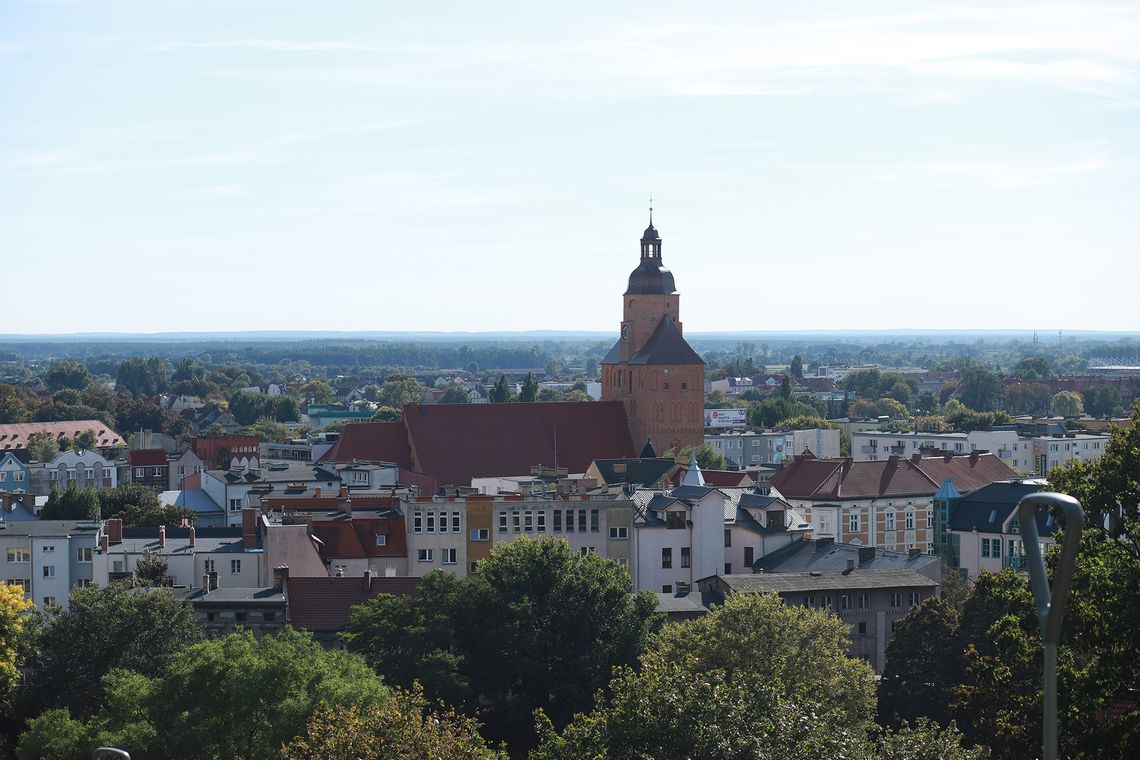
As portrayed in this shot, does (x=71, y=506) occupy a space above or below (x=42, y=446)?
above

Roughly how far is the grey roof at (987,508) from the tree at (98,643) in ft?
131

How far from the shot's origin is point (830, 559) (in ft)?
228

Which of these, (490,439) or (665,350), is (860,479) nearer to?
(665,350)

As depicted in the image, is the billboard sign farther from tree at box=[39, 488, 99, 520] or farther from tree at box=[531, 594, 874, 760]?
tree at box=[531, 594, 874, 760]

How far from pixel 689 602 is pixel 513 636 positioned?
11.3m

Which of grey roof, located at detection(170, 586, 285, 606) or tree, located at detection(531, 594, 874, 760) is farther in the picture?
grey roof, located at detection(170, 586, 285, 606)

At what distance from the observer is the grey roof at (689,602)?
61.4 m

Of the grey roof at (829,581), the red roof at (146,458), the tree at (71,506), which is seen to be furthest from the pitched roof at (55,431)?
the grey roof at (829,581)

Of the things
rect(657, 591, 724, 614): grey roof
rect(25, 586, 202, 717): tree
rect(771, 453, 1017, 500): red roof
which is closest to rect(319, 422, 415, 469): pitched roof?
rect(771, 453, 1017, 500): red roof

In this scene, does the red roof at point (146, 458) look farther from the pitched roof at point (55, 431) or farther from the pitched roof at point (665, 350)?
the pitched roof at point (665, 350)

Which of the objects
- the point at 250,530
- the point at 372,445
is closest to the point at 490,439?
the point at 372,445

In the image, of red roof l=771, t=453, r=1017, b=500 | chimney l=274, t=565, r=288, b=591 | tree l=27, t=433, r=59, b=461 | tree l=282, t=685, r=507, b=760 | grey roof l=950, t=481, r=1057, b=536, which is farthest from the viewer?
tree l=27, t=433, r=59, b=461

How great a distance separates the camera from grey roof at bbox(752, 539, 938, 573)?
68625 millimetres

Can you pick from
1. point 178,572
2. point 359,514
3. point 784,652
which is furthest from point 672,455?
point 784,652
